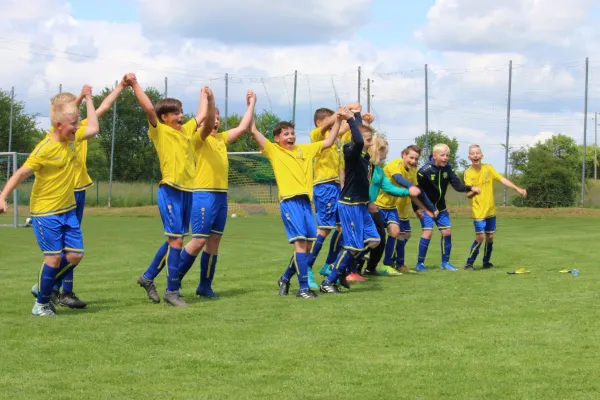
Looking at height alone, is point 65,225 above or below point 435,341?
above

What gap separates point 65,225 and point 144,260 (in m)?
6.74

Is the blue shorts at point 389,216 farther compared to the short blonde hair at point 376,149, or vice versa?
the blue shorts at point 389,216

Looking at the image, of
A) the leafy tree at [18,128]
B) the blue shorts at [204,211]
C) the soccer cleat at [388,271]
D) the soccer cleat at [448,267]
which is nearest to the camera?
the blue shorts at [204,211]

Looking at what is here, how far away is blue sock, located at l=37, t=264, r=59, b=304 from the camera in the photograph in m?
8.45

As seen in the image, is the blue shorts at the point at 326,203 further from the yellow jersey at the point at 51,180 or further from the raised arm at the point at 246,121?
the yellow jersey at the point at 51,180

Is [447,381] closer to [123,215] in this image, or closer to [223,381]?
[223,381]

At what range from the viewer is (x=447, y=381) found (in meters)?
5.55

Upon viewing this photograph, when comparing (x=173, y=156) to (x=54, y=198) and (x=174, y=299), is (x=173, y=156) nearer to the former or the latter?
(x=54, y=198)

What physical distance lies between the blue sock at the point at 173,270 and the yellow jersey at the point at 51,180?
1.28 meters

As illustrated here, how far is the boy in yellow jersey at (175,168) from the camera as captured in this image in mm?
9094

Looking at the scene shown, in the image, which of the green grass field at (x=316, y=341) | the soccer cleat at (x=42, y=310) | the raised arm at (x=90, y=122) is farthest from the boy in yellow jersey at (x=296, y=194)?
the soccer cleat at (x=42, y=310)

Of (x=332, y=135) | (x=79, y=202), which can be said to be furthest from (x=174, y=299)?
(x=332, y=135)

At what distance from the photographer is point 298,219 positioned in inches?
381

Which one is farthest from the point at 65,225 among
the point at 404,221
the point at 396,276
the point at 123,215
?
the point at 123,215
